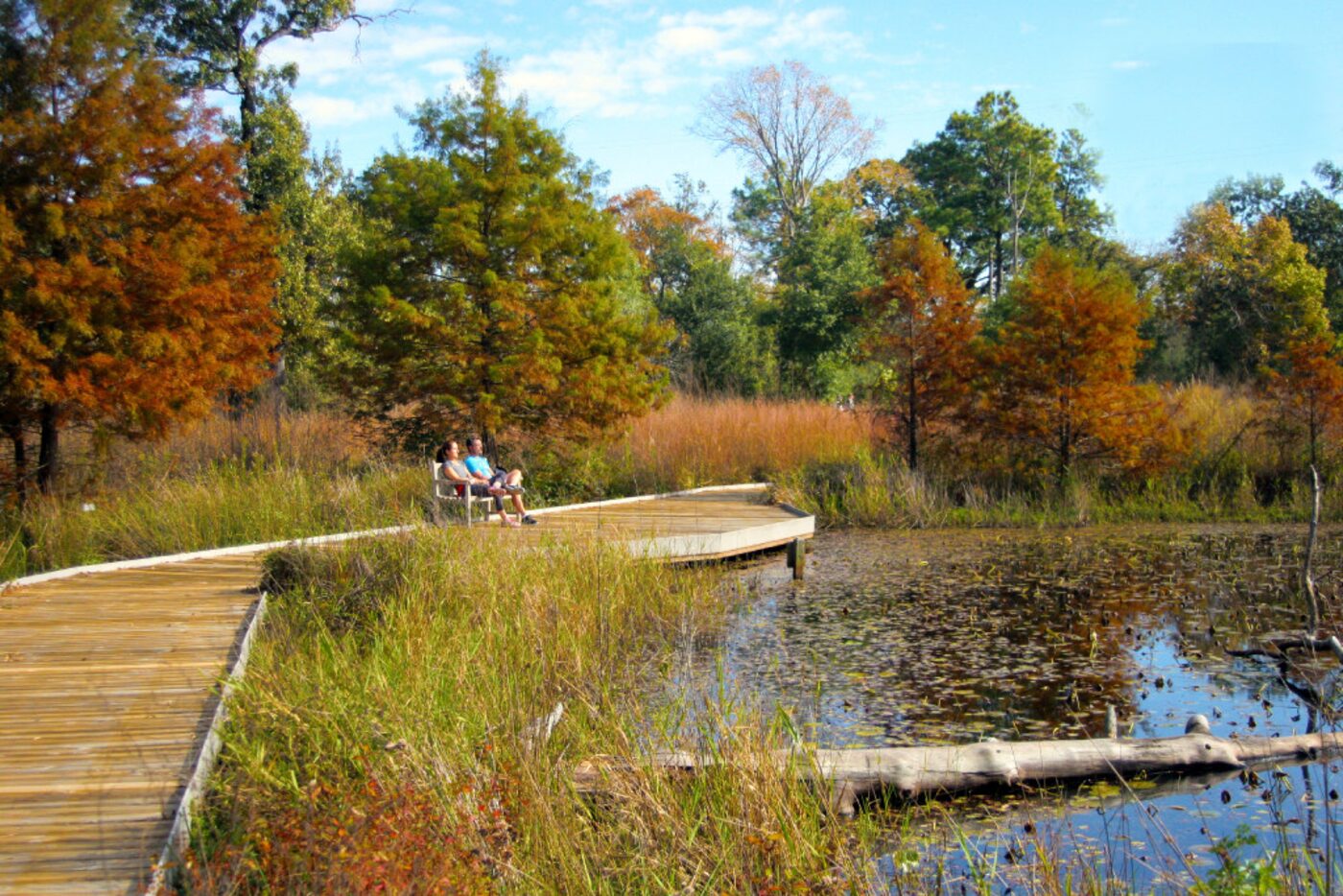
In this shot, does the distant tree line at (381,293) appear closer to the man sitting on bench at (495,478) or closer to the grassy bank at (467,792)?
the man sitting on bench at (495,478)

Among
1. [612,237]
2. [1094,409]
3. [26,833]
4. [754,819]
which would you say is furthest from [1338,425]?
[26,833]

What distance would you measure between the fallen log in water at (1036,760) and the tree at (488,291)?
859 centimetres

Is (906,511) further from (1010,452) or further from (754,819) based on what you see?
(754,819)

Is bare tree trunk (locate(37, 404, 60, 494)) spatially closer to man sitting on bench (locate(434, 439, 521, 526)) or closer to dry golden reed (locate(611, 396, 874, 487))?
man sitting on bench (locate(434, 439, 521, 526))

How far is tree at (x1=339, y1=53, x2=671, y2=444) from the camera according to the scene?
13.0 meters

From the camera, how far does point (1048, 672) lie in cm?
686

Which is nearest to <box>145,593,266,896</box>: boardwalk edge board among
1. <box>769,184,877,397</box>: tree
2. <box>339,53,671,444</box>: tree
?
<box>339,53,671,444</box>: tree

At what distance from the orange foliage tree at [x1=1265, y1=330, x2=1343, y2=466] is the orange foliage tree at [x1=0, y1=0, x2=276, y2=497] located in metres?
11.7

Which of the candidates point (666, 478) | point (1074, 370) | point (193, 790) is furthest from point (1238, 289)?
point (193, 790)

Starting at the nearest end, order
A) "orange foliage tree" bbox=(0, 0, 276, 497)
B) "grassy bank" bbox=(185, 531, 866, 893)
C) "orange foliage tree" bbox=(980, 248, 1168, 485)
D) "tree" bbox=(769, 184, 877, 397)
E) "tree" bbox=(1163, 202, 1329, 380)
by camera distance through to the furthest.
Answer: "grassy bank" bbox=(185, 531, 866, 893) < "orange foliage tree" bbox=(0, 0, 276, 497) < "orange foliage tree" bbox=(980, 248, 1168, 485) < "tree" bbox=(1163, 202, 1329, 380) < "tree" bbox=(769, 184, 877, 397)

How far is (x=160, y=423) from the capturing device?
10.3m

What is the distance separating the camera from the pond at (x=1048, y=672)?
4.38 meters

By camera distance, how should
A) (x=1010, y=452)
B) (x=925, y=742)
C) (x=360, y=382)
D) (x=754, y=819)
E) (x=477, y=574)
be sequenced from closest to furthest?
(x=754, y=819), (x=925, y=742), (x=477, y=574), (x=360, y=382), (x=1010, y=452)

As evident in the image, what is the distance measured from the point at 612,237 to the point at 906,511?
15.7 ft
